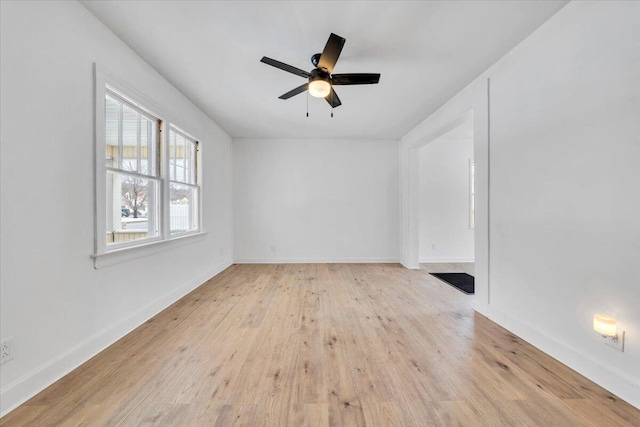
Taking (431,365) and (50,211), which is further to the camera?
(431,365)

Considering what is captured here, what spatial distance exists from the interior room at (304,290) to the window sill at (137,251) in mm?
28

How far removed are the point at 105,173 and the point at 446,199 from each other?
565 cm

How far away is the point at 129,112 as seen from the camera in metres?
2.57

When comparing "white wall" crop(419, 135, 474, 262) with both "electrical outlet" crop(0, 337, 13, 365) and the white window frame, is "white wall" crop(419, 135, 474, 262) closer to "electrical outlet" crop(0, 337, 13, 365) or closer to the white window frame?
the white window frame

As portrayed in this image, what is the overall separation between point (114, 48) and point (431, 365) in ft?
11.5

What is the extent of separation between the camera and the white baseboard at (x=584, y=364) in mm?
1521

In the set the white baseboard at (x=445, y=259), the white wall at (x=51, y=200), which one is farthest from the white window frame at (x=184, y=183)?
the white baseboard at (x=445, y=259)

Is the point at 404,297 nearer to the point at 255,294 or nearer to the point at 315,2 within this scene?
the point at 255,294

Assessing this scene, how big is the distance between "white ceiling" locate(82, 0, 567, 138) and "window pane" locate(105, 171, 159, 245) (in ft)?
3.96

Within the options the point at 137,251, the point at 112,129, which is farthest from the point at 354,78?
the point at 137,251

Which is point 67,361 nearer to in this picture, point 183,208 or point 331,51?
point 183,208

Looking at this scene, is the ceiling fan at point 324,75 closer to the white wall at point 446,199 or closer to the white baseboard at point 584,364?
the white baseboard at point 584,364

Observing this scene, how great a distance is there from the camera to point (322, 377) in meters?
1.75

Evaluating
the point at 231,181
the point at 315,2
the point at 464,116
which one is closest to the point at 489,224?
the point at 464,116
